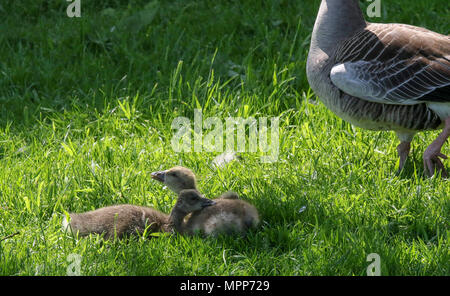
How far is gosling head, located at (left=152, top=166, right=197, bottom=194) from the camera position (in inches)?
195

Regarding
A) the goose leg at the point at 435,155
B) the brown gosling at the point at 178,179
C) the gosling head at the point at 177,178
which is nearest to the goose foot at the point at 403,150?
the goose leg at the point at 435,155

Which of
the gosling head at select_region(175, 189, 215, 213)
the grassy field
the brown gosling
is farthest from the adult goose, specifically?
→ the gosling head at select_region(175, 189, 215, 213)

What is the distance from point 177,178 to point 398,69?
1.89 meters

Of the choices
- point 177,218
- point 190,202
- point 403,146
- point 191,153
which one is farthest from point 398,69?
point 177,218

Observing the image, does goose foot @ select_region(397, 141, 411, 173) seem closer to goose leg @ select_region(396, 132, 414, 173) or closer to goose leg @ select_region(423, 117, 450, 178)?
goose leg @ select_region(396, 132, 414, 173)

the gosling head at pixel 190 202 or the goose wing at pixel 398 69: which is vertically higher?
the goose wing at pixel 398 69

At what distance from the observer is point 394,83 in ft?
17.3

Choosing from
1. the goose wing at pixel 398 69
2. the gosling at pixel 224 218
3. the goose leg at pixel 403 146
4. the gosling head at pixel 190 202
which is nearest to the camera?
the gosling at pixel 224 218

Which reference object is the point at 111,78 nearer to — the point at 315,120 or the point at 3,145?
the point at 3,145

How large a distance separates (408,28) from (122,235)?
9.15ft

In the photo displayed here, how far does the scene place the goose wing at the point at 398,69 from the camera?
5.20m

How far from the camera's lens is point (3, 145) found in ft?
20.0

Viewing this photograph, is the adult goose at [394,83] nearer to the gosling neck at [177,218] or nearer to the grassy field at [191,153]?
the grassy field at [191,153]

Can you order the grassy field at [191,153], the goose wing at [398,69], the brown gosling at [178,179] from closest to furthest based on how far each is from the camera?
the grassy field at [191,153], the brown gosling at [178,179], the goose wing at [398,69]
